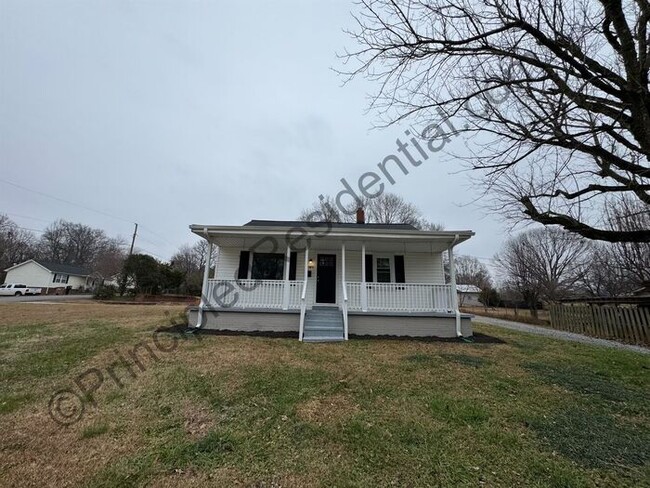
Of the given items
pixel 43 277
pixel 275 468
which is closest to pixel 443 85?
pixel 275 468

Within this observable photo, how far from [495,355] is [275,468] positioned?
5832mm

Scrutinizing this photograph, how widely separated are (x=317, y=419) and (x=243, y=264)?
25.0ft

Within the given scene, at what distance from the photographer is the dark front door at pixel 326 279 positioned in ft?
33.6

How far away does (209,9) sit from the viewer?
5547 millimetres

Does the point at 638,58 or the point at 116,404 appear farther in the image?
the point at 116,404

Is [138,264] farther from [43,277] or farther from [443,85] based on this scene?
[443,85]

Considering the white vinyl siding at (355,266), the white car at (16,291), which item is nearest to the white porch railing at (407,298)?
the white vinyl siding at (355,266)

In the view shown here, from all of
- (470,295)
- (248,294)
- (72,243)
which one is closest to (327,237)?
(248,294)

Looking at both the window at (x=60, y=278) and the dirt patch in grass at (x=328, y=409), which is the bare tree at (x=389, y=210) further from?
the window at (x=60, y=278)

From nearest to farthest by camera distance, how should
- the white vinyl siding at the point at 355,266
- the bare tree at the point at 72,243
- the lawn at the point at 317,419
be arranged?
the lawn at the point at 317,419 < the white vinyl siding at the point at 355,266 < the bare tree at the point at 72,243

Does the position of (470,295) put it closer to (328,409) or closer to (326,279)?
(326,279)

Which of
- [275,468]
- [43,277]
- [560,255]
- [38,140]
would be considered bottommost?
[275,468]

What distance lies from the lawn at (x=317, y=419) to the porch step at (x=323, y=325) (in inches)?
57.6

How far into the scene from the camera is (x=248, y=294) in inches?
346
